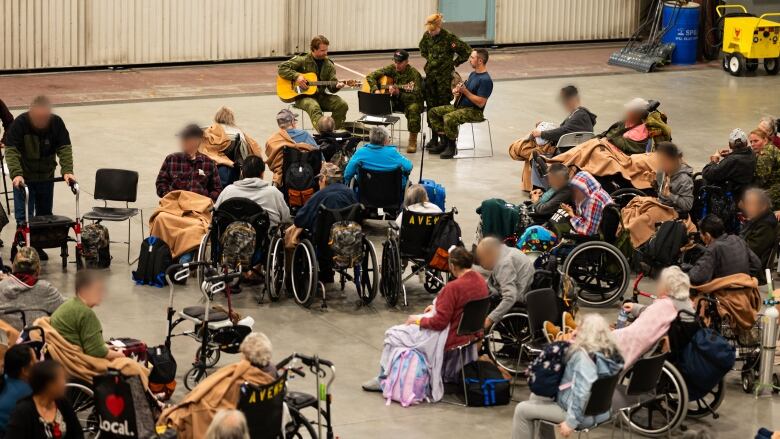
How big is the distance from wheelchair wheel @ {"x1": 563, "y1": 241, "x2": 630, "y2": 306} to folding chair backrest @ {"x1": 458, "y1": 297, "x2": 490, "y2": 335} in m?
1.98

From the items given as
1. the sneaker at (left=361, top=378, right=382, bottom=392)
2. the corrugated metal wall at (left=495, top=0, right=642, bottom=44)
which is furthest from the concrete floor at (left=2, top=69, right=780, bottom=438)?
the corrugated metal wall at (left=495, top=0, right=642, bottom=44)

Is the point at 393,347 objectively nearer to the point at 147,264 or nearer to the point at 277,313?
the point at 277,313

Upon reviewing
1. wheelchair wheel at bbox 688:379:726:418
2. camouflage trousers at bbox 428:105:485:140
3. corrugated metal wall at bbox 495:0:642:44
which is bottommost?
wheelchair wheel at bbox 688:379:726:418

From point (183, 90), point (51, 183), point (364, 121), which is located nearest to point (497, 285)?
point (51, 183)

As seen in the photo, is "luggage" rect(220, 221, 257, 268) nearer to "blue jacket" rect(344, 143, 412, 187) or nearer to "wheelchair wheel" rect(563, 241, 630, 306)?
"blue jacket" rect(344, 143, 412, 187)

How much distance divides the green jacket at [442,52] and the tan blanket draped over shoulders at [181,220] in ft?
16.2

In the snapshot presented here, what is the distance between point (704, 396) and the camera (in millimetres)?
8273

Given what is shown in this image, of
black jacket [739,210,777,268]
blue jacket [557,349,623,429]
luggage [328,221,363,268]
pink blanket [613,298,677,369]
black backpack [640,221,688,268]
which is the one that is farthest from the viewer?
black backpack [640,221,688,268]

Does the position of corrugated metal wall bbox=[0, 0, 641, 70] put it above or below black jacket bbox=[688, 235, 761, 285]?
above

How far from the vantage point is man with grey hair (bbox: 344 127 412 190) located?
11242mm

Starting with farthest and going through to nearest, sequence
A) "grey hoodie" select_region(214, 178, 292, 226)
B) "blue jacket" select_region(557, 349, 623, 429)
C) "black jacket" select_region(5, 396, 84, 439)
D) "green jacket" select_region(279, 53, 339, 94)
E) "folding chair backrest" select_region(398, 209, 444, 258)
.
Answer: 1. "green jacket" select_region(279, 53, 339, 94)
2. "grey hoodie" select_region(214, 178, 292, 226)
3. "folding chair backrest" select_region(398, 209, 444, 258)
4. "blue jacket" select_region(557, 349, 623, 429)
5. "black jacket" select_region(5, 396, 84, 439)

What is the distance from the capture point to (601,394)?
7230mm

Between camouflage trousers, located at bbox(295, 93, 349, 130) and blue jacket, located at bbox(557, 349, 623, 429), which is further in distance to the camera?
camouflage trousers, located at bbox(295, 93, 349, 130)

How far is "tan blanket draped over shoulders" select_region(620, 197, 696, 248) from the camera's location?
10828 mm
